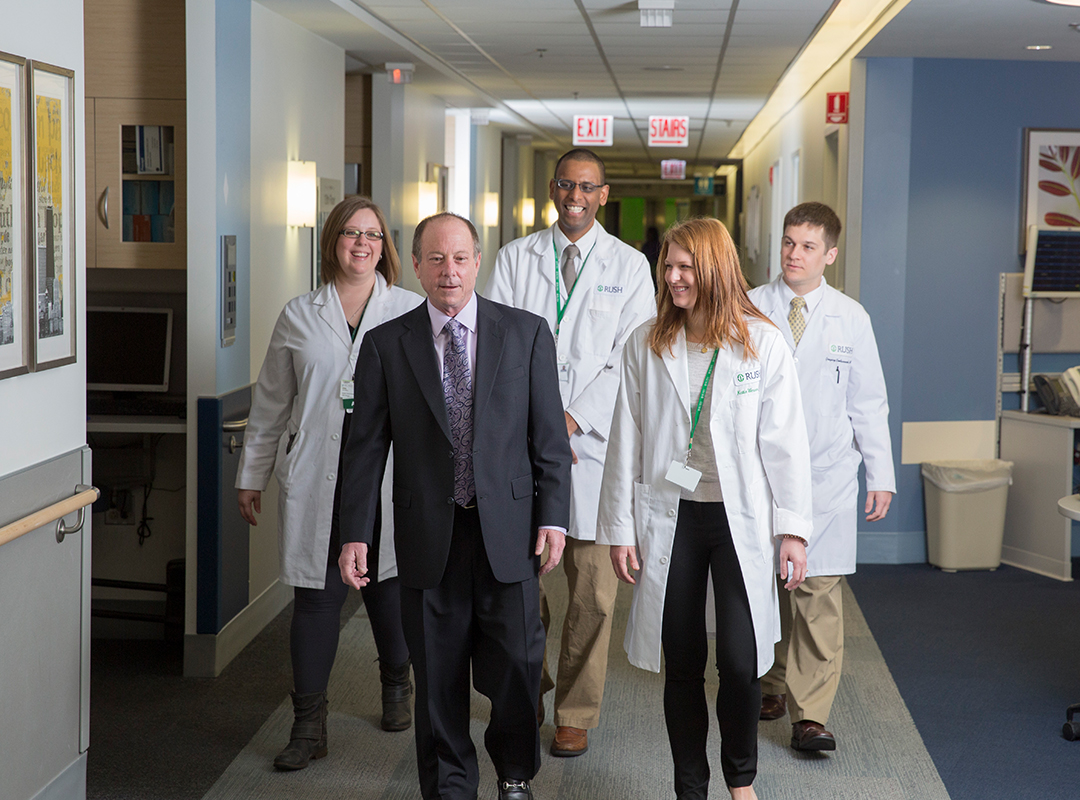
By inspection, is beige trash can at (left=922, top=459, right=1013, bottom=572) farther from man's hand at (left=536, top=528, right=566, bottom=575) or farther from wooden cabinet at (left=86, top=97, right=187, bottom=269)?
Answer: wooden cabinet at (left=86, top=97, right=187, bottom=269)

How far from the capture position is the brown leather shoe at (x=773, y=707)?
3.85m

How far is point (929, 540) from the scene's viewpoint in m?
6.26

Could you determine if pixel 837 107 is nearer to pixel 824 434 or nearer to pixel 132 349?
pixel 824 434

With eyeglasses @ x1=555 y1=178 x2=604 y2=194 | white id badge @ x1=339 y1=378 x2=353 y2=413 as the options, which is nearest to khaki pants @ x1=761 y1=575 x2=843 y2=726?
eyeglasses @ x1=555 y1=178 x2=604 y2=194

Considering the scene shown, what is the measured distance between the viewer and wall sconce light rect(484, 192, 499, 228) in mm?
12523

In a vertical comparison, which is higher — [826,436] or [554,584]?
[826,436]

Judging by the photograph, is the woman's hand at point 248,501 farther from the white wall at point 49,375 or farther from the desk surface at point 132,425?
the desk surface at point 132,425

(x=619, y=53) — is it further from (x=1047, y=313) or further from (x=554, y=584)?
(x=554, y=584)

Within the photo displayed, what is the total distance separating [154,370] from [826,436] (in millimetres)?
2921

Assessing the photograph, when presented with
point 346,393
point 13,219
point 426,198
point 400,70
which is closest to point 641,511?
point 346,393

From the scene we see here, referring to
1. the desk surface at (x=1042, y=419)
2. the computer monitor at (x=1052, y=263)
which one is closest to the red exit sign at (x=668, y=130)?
the computer monitor at (x=1052, y=263)

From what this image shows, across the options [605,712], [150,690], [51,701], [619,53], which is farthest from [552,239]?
[619,53]

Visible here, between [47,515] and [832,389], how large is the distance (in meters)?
2.37

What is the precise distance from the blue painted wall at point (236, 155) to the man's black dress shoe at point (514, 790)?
84.7 inches
